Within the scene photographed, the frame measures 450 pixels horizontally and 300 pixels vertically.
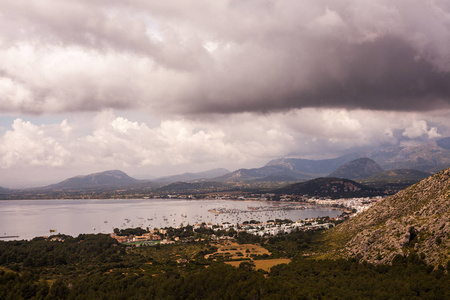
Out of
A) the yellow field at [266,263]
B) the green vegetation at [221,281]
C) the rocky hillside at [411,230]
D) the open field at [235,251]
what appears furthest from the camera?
the open field at [235,251]

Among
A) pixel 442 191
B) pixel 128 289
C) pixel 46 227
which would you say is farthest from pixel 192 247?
pixel 46 227

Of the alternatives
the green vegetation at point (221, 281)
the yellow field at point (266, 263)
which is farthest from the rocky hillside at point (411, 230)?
the yellow field at point (266, 263)

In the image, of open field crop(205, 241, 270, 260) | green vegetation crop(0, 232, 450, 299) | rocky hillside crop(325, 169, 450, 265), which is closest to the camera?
green vegetation crop(0, 232, 450, 299)

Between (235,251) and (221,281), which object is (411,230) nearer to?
(221,281)

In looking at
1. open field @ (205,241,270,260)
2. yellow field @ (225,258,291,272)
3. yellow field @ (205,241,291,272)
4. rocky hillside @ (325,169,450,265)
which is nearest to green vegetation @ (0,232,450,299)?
rocky hillside @ (325,169,450,265)

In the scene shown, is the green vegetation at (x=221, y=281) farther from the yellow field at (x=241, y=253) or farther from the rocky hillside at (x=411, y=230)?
the yellow field at (x=241, y=253)

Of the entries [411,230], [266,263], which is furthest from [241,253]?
[411,230]

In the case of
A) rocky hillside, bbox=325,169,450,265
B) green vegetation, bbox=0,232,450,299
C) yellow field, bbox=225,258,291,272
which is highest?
rocky hillside, bbox=325,169,450,265

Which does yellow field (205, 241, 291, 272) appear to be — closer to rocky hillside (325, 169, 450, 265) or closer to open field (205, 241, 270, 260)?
open field (205, 241, 270, 260)
